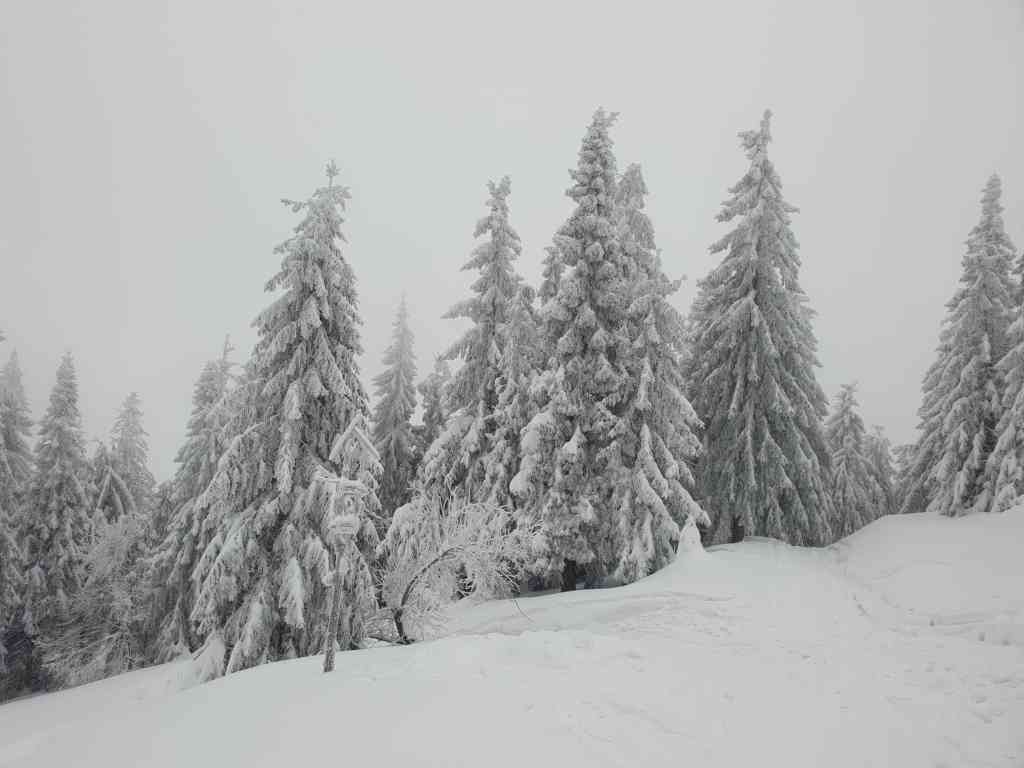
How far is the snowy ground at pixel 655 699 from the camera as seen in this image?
5520 mm

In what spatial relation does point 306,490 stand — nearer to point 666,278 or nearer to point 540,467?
point 540,467

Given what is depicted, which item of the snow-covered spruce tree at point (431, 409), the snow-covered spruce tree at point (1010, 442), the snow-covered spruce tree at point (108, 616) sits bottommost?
the snow-covered spruce tree at point (108, 616)

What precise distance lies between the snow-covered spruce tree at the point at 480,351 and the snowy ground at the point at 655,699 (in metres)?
8.85

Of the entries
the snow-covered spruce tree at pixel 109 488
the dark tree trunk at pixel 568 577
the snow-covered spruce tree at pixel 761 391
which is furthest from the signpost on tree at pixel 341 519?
the snow-covered spruce tree at pixel 109 488

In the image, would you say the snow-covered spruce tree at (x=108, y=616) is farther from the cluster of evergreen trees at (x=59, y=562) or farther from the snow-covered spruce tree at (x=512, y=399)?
the snow-covered spruce tree at (x=512, y=399)

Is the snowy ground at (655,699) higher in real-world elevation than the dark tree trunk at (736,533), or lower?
lower

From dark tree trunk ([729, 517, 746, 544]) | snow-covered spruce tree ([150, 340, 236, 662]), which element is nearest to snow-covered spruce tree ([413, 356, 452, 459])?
snow-covered spruce tree ([150, 340, 236, 662])

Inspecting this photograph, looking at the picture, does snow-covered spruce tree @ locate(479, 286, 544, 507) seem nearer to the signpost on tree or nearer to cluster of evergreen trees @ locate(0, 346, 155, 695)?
the signpost on tree

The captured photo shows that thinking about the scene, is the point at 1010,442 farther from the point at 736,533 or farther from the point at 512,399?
the point at 512,399

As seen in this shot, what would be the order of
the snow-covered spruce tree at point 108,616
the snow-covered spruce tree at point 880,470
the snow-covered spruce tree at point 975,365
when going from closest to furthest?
1. the snow-covered spruce tree at point 975,365
2. the snow-covered spruce tree at point 108,616
3. the snow-covered spruce tree at point 880,470

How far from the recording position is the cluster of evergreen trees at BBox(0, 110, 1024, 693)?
1484cm

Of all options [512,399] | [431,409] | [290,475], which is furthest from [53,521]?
[512,399]

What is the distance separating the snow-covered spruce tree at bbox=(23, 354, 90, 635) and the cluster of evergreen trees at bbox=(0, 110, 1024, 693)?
11cm

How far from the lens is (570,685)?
6922mm
